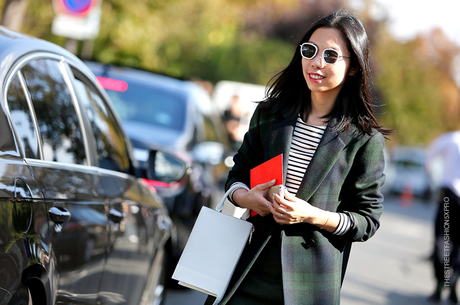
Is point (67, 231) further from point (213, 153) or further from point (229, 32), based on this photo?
point (229, 32)

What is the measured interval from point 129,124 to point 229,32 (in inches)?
937

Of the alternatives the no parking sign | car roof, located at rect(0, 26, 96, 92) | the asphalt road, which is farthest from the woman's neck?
the no parking sign

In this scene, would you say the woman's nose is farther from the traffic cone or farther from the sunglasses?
the traffic cone

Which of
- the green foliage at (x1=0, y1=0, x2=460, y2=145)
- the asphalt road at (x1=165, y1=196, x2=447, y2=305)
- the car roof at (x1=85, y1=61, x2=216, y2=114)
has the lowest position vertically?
the asphalt road at (x1=165, y1=196, x2=447, y2=305)

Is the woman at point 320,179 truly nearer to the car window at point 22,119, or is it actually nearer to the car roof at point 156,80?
the car window at point 22,119

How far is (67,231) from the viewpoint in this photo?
254 centimetres

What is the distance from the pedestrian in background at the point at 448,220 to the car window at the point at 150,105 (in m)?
3.08

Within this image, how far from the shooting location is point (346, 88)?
8.74 ft

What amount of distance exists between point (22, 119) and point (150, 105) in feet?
15.1

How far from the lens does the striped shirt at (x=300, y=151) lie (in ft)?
8.25

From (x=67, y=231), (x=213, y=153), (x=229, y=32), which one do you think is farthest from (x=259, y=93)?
(x=67, y=231)

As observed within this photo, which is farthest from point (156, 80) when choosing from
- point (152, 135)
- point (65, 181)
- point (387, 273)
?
point (65, 181)

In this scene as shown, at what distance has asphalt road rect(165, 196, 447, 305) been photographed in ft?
22.5

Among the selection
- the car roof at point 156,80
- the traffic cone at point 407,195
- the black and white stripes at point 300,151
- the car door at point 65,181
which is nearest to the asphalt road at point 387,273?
the car roof at point 156,80
